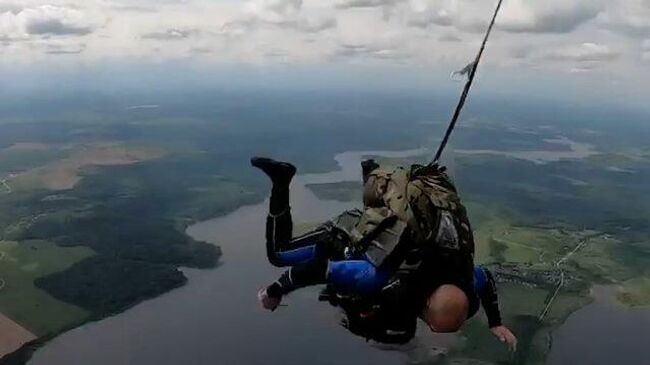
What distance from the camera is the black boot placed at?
3.92 meters

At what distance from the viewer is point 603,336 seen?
49.4 m

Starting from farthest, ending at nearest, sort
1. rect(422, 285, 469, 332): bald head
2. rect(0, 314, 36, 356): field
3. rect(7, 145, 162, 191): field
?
rect(7, 145, 162, 191): field → rect(0, 314, 36, 356): field → rect(422, 285, 469, 332): bald head

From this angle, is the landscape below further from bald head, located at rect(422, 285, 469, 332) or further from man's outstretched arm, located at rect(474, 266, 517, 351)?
bald head, located at rect(422, 285, 469, 332)

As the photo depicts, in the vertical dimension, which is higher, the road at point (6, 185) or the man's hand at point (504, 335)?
the man's hand at point (504, 335)

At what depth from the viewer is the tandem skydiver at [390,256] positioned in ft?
12.0

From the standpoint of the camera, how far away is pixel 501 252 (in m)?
64.4

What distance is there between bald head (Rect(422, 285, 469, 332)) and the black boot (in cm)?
113

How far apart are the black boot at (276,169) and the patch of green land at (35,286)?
51504 millimetres

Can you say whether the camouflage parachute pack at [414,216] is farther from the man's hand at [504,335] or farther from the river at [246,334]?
the river at [246,334]

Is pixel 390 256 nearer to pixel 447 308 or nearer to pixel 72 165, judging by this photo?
pixel 447 308

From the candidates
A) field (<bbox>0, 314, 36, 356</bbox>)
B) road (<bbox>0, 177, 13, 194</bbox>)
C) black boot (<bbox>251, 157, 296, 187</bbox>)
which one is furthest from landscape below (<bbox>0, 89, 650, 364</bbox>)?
black boot (<bbox>251, 157, 296, 187</bbox>)

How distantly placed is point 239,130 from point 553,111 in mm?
109652

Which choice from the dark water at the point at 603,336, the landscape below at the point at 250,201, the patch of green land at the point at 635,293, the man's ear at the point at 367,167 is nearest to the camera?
the man's ear at the point at 367,167

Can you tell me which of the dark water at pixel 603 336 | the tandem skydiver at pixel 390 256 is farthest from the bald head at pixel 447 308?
the dark water at pixel 603 336
